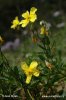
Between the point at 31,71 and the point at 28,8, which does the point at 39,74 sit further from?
the point at 28,8

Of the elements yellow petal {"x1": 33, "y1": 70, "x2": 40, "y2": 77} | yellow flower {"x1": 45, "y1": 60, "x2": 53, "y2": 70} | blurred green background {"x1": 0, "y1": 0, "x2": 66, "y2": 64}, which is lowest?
yellow petal {"x1": 33, "y1": 70, "x2": 40, "y2": 77}

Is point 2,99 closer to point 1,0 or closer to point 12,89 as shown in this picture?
point 12,89

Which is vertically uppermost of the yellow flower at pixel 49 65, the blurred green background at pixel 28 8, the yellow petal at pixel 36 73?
the blurred green background at pixel 28 8

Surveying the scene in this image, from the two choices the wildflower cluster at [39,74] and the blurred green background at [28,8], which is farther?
the blurred green background at [28,8]

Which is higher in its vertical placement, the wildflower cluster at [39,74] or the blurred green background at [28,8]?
the blurred green background at [28,8]

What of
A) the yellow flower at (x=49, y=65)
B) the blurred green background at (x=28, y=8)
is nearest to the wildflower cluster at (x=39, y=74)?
the yellow flower at (x=49, y=65)

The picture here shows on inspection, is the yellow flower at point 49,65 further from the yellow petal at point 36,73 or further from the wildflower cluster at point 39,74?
the yellow petal at point 36,73

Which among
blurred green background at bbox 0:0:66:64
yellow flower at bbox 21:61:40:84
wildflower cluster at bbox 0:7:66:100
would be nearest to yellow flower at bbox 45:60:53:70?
wildflower cluster at bbox 0:7:66:100

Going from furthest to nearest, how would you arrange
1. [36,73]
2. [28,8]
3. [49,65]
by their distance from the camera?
[28,8] < [49,65] < [36,73]

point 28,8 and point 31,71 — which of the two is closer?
point 31,71

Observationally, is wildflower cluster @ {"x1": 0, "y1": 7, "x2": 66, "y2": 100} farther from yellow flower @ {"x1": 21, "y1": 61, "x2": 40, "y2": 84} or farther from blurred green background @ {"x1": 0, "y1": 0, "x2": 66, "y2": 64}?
blurred green background @ {"x1": 0, "y1": 0, "x2": 66, "y2": 64}

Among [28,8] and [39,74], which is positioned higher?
[28,8]

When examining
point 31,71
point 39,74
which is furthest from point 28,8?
point 31,71
